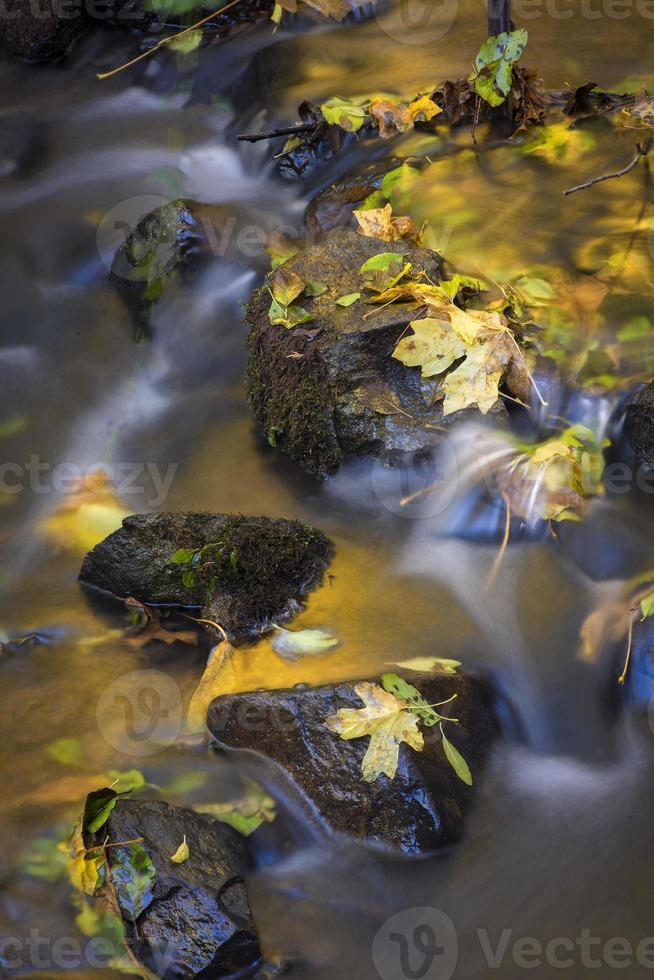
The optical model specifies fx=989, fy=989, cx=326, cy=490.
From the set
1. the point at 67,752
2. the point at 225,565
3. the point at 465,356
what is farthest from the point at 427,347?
the point at 67,752

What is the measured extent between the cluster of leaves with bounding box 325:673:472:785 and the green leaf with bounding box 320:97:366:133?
3.75m

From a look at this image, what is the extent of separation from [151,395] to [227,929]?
2.93 metres

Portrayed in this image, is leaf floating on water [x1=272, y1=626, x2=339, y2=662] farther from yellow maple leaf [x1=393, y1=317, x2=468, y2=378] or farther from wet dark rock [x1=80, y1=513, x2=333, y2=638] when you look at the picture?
yellow maple leaf [x1=393, y1=317, x2=468, y2=378]

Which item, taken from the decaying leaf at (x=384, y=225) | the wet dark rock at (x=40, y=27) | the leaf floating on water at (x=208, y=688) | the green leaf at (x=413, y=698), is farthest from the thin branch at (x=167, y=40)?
the green leaf at (x=413, y=698)

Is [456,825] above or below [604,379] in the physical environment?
below

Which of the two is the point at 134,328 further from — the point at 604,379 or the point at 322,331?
the point at 604,379

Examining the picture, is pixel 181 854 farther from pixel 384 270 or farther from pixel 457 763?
pixel 384 270

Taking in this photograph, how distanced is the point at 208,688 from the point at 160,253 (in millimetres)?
2747

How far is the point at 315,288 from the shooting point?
14.7ft

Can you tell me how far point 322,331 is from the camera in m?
4.27

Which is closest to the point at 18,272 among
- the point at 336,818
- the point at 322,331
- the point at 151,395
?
the point at 151,395

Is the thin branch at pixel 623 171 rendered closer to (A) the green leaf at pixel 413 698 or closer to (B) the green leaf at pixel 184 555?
(B) the green leaf at pixel 184 555

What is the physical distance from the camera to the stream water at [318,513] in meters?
2.95

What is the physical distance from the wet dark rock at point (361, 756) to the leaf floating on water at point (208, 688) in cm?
8
